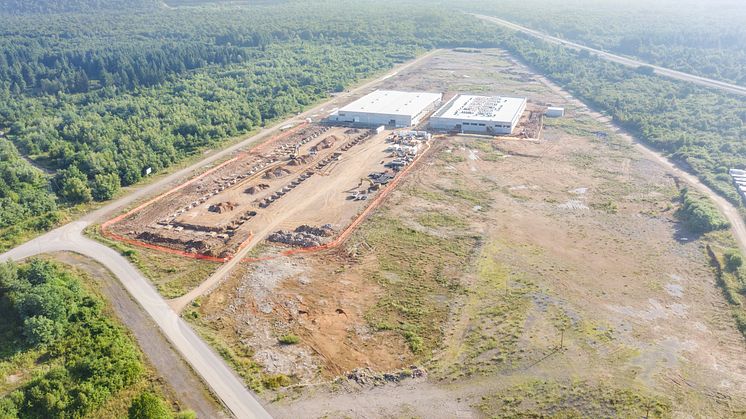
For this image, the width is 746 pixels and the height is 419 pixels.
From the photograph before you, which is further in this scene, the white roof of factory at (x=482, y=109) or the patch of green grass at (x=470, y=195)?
the white roof of factory at (x=482, y=109)

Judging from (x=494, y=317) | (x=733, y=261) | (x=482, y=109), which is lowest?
(x=494, y=317)

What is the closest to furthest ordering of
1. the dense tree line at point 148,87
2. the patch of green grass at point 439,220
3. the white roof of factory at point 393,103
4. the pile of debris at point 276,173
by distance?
the patch of green grass at point 439,220
the pile of debris at point 276,173
the dense tree line at point 148,87
the white roof of factory at point 393,103

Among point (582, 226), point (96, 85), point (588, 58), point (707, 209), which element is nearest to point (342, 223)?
point (582, 226)

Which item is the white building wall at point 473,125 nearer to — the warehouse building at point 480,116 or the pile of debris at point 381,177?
the warehouse building at point 480,116

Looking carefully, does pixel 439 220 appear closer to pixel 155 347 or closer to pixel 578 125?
pixel 155 347

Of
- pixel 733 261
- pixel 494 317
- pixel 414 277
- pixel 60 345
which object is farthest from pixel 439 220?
pixel 60 345

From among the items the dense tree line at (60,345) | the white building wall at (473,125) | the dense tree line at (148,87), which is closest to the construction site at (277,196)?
the white building wall at (473,125)
